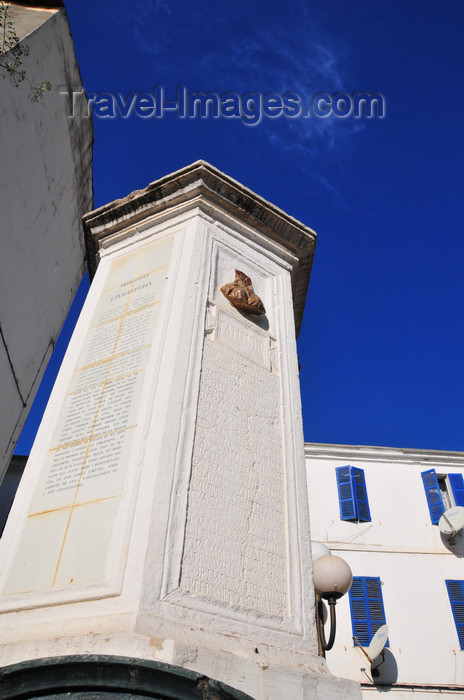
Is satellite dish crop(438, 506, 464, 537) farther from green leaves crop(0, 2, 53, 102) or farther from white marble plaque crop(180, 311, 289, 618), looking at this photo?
green leaves crop(0, 2, 53, 102)

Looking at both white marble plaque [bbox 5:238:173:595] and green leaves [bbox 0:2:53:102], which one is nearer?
white marble plaque [bbox 5:238:173:595]

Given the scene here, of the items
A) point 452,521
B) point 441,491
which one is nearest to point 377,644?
point 452,521

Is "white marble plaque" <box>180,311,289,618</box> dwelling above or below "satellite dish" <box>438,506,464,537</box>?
below

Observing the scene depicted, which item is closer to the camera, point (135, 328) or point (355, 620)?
point (135, 328)

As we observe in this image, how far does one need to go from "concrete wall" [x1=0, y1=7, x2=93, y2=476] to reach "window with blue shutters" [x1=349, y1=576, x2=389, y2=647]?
8.83 m

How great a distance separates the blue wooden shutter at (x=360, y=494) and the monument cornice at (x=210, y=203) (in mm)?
8849

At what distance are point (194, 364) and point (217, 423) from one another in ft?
1.61

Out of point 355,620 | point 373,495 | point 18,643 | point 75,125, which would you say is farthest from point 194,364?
point 373,495

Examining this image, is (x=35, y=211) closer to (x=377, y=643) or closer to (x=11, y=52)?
(x=11, y=52)

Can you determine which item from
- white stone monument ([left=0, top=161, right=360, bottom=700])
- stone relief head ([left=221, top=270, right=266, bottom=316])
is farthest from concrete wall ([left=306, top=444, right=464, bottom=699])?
stone relief head ([left=221, top=270, right=266, bottom=316])

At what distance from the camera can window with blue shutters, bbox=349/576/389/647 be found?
469 inches

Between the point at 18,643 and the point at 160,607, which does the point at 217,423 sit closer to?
the point at 160,607

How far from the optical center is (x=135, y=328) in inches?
190

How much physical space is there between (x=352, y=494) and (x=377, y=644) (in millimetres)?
3563
